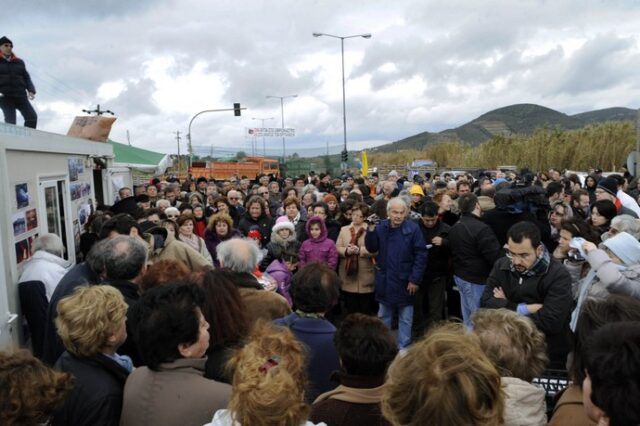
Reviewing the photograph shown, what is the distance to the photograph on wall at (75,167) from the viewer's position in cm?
686

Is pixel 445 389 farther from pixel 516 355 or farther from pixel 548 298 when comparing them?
pixel 548 298

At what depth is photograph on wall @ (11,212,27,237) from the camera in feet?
15.0

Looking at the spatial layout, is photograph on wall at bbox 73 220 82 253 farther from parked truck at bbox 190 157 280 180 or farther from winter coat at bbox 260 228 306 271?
parked truck at bbox 190 157 280 180

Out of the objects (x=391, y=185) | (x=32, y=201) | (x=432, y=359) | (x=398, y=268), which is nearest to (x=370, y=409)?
(x=432, y=359)

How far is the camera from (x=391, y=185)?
9398 millimetres

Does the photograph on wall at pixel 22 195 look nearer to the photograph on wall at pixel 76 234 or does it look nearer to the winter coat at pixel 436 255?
the photograph on wall at pixel 76 234

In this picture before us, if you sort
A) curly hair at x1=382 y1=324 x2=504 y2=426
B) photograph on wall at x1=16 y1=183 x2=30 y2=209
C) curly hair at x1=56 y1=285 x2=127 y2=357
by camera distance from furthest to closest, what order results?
photograph on wall at x1=16 y1=183 x2=30 y2=209, curly hair at x1=56 y1=285 x2=127 y2=357, curly hair at x1=382 y1=324 x2=504 y2=426

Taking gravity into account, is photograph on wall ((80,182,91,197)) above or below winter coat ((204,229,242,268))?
above

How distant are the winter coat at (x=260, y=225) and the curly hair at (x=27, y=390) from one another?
5.34 meters

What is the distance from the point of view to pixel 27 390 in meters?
1.88

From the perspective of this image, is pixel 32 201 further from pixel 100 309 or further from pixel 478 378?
pixel 478 378

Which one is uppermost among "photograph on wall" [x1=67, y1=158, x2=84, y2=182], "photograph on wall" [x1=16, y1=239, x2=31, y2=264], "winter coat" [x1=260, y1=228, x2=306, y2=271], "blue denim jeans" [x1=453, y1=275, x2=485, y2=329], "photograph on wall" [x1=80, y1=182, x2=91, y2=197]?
"photograph on wall" [x1=67, y1=158, x2=84, y2=182]

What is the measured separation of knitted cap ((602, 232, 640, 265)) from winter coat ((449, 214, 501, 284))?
5.42ft

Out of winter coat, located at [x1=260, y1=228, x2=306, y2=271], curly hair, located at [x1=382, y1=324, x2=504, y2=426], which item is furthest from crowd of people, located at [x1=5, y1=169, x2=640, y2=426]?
winter coat, located at [x1=260, y1=228, x2=306, y2=271]
